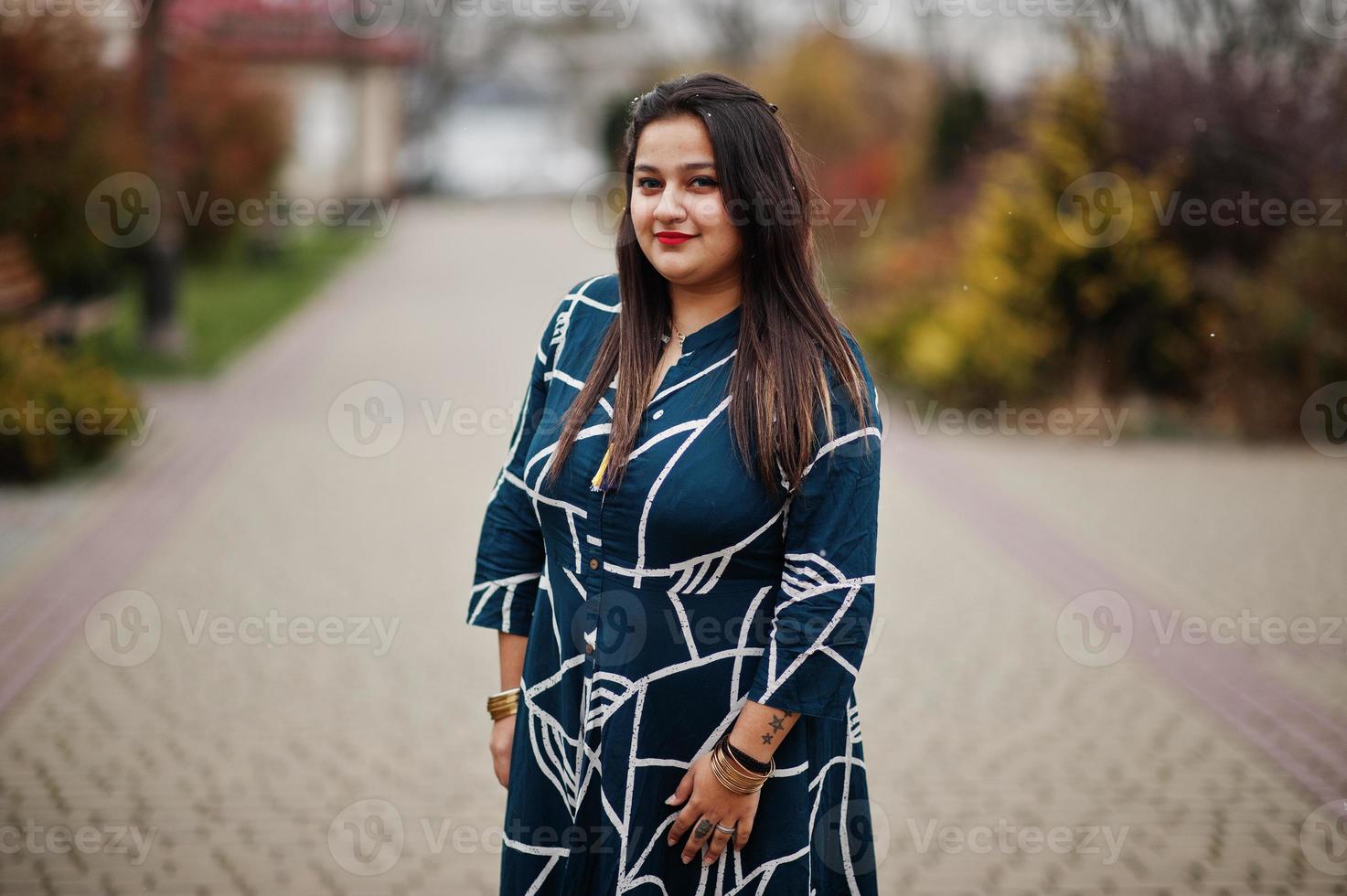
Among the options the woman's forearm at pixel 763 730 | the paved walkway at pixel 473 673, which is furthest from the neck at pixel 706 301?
the paved walkway at pixel 473 673

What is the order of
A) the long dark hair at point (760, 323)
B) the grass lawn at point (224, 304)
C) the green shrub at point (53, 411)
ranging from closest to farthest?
1. the long dark hair at point (760, 323)
2. the green shrub at point (53, 411)
3. the grass lawn at point (224, 304)

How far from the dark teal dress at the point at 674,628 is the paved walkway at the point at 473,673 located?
1.66m

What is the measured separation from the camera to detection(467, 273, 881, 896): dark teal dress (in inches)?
89.4

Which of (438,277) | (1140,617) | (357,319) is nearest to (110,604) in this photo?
(1140,617)

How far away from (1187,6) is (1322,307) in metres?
10.5

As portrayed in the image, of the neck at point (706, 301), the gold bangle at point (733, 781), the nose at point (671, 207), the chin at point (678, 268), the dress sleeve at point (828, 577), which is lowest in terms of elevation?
the gold bangle at point (733, 781)

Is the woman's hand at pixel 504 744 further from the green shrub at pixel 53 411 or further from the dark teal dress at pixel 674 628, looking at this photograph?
the green shrub at pixel 53 411

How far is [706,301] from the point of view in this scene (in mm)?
2445

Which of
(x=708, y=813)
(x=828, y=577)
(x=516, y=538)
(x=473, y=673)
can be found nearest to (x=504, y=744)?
(x=516, y=538)

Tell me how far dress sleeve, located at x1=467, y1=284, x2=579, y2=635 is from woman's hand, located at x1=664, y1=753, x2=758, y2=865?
519 millimetres

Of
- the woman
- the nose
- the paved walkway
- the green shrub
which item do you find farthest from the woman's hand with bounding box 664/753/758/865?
the green shrub

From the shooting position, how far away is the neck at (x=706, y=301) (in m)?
2.43

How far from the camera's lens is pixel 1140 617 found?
6.64 m

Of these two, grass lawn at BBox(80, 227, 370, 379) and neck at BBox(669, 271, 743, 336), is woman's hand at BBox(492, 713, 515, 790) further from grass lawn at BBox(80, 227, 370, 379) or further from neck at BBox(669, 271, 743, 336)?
grass lawn at BBox(80, 227, 370, 379)
